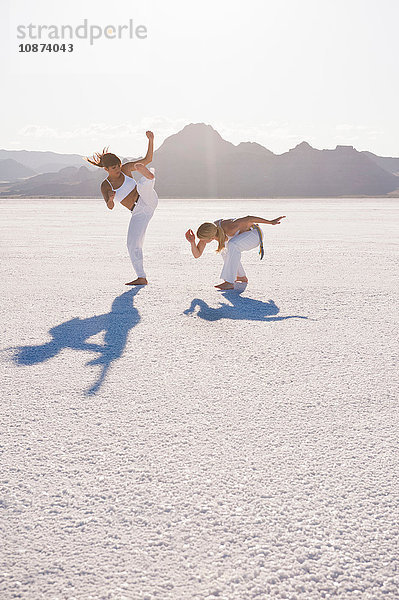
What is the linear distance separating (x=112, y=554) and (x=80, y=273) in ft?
23.1

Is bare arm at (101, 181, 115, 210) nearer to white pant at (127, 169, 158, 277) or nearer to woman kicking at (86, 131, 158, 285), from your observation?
woman kicking at (86, 131, 158, 285)

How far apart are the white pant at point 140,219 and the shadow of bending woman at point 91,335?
1.55 metres

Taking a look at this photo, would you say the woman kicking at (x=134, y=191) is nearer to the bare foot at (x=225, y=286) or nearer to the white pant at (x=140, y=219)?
the white pant at (x=140, y=219)

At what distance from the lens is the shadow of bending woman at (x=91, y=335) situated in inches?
176

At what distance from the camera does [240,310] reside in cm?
637

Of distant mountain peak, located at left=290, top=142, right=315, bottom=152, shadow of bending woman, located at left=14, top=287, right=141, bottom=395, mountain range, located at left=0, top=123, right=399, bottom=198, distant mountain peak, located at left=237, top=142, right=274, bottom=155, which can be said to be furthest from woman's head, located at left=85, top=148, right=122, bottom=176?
distant mountain peak, located at left=237, top=142, right=274, bottom=155

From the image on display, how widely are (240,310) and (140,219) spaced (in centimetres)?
246

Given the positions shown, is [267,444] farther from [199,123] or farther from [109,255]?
[199,123]

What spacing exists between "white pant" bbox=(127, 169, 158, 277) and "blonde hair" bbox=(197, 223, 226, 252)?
43.3 inches

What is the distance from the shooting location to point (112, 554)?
6.94 feet

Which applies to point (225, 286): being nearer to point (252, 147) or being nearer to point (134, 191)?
point (134, 191)

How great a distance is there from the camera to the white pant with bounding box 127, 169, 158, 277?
784cm

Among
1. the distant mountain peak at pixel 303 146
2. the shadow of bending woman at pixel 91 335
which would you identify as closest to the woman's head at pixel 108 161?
the shadow of bending woman at pixel 91 335

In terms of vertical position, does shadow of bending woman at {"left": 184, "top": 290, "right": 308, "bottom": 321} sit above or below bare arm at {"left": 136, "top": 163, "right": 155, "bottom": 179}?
below
